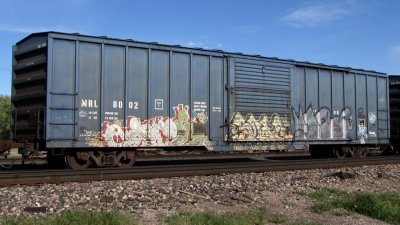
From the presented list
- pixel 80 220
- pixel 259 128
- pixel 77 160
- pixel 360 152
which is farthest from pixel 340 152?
pixel 80 220

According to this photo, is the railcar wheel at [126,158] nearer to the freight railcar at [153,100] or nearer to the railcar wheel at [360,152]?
the freight railcar at [153,100]

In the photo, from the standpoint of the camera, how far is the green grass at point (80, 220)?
5789 millimetres

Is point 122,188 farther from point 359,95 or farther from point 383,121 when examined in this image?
point 383,121

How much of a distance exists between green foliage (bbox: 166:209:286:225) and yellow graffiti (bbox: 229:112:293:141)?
8.05 metres

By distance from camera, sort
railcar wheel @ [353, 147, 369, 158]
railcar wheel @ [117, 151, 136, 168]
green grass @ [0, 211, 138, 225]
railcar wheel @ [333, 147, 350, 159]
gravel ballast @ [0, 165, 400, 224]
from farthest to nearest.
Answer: railcar wheel @ [353, 147, 369, 158] < railcar wheel @ [333, 147, 350, 159] < railcar wheel @ [117, 151, 136, 168] < gravel ballast @ [0, 165, 400, 224] < green grass @ [0, 211, 138, 225]

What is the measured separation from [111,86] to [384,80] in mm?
13357

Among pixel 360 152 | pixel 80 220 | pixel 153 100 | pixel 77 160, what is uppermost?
pixel 153 100

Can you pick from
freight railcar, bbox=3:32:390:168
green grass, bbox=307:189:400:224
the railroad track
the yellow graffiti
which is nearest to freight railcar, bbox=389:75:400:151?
freight railcar, bbox=3:32:390:168

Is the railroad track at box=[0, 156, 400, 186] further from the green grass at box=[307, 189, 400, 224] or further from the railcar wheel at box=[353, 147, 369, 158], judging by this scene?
the railcar wheel at box=[353, 147, 369, 158]

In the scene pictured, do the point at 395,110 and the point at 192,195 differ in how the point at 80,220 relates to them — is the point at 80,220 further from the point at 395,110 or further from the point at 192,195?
the point at 395,110

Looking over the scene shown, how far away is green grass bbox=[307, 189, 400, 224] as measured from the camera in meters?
7.51

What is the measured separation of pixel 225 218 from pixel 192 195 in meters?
2.29

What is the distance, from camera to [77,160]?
12938mm

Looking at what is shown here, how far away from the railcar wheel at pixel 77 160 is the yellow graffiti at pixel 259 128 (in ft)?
15.7
